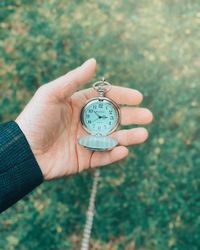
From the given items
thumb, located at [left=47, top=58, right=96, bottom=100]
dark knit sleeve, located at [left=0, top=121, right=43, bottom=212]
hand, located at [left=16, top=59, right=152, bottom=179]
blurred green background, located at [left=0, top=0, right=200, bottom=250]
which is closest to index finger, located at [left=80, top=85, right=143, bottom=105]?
hand, located at [left=16, top=59, right=152, bottom=179]

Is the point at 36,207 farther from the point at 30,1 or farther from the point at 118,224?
the point at 30,1

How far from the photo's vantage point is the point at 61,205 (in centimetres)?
466

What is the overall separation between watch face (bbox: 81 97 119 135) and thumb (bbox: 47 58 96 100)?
1.31 feet

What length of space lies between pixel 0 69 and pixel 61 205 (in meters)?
1.59

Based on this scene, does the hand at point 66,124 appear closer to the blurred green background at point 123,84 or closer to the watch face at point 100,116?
the watch face at point 100,116

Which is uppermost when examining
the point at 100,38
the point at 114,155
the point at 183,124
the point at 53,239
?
the point at 100,38

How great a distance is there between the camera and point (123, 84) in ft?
16.7

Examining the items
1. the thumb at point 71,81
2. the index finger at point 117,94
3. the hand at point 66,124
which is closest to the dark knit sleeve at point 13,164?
the hand at point 66,124

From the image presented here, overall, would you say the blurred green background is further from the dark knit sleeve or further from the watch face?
the dark knit sleeve

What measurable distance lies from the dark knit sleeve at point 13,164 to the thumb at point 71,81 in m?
0.36

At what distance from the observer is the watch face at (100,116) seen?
3918 mm

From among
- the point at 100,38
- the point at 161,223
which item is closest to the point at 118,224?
the point at 161,223

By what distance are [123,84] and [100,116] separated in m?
1.22

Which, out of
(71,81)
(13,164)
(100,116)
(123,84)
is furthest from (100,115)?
(123,84)
